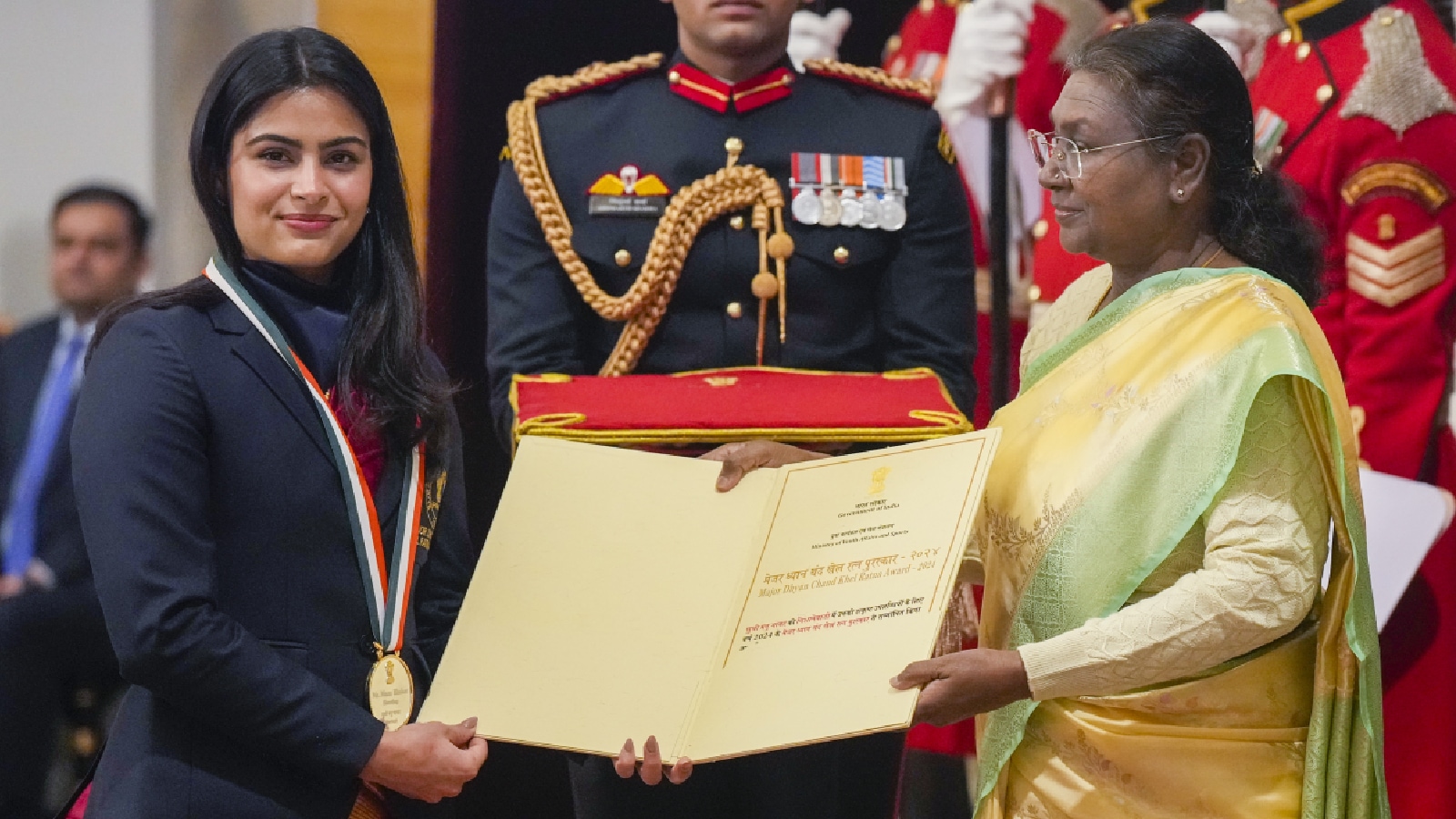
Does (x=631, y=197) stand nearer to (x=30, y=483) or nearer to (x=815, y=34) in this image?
(x=815, y=34)

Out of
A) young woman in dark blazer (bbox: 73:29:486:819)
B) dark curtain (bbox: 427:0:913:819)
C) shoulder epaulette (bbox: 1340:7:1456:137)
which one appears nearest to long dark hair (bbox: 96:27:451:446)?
young woman in dark blazer (bbox: 73:29:486:819)

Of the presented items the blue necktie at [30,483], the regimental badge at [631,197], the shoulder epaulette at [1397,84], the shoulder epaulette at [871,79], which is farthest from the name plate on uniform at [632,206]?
the blue necktie at [30,483]

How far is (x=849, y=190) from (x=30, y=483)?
282cm

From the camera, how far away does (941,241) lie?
242 centimetres

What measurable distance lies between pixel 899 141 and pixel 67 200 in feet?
10.6

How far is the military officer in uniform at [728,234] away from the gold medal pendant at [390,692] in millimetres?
584

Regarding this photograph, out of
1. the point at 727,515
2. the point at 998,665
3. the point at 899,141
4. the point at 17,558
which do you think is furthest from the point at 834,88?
the point at 17,558

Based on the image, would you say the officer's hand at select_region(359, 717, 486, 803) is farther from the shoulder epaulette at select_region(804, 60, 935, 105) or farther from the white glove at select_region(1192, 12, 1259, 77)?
the white glove at select_region(1192, 12, 1259, 77)

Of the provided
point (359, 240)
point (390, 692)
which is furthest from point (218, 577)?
point (359, 240)

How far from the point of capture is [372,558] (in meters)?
1.77

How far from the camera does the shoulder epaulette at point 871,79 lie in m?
2.49

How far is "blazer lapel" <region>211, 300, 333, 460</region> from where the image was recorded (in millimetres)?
1743

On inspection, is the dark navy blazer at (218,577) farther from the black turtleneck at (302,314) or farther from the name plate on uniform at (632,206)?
the name plate on uniform at (632,206)

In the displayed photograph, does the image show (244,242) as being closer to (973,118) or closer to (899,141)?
(899,141)
